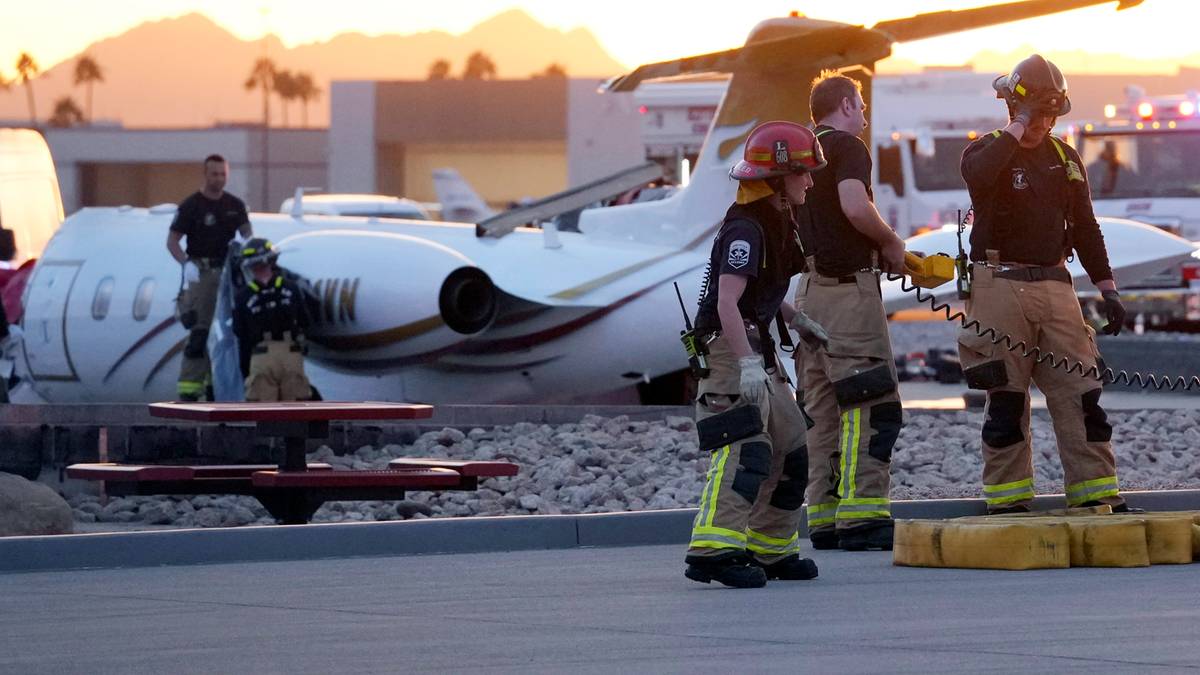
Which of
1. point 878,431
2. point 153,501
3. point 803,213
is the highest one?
point 803,213

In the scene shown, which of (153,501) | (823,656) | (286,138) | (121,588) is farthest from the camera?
(286,138)

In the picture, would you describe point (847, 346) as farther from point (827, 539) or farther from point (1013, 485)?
point (1013, 485)

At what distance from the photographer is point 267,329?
60.8ft

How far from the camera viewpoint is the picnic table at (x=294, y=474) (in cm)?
1170

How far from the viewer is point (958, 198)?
40.1 metres

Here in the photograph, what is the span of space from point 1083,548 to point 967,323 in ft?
5.18

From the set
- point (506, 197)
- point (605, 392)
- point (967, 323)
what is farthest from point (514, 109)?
point (967, 323)

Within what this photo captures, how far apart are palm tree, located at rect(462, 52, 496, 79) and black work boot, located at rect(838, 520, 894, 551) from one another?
144 meters

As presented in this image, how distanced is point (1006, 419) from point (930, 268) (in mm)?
953

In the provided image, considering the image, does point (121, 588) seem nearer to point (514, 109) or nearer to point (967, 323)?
point (967, 323)

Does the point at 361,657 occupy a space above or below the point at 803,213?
below

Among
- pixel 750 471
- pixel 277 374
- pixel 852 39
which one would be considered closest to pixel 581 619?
pixel 750 471

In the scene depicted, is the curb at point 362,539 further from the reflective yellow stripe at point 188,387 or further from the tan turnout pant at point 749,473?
the reflective yellow stripe at point 188,387

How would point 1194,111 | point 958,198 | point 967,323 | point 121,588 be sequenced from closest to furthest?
point 121,588
point 967,323
point 1194,111
point 958,198
